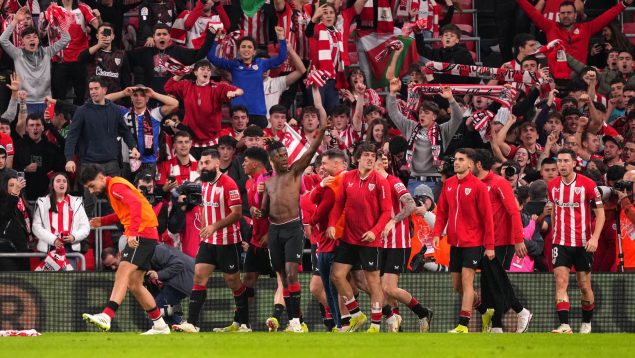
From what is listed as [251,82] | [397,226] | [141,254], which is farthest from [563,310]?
[251,82]

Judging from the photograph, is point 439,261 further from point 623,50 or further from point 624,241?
point 623,50

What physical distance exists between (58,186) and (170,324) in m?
2.64

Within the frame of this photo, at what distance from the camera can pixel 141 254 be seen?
15812 millimetres

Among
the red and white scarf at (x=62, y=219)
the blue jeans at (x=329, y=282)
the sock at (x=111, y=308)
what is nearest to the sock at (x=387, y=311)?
the blue jeans at (x=329, y=282)

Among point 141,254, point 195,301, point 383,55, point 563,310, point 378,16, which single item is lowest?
point 563,310

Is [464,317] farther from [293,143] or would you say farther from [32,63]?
[32,63]

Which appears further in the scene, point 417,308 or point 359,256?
point 417,308

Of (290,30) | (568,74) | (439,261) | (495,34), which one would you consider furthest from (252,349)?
(495,34)

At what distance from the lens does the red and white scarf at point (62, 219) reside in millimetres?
18688

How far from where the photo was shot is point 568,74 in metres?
24.2

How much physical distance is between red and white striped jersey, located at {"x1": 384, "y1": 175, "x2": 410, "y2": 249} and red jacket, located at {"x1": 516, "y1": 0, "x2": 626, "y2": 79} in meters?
8.43

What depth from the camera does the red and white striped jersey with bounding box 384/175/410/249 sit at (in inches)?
662

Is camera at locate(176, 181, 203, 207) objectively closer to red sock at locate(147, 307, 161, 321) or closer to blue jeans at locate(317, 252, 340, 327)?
blue jeans at locate(317, 252, 340, 327)

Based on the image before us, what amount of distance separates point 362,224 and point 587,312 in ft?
10.1
